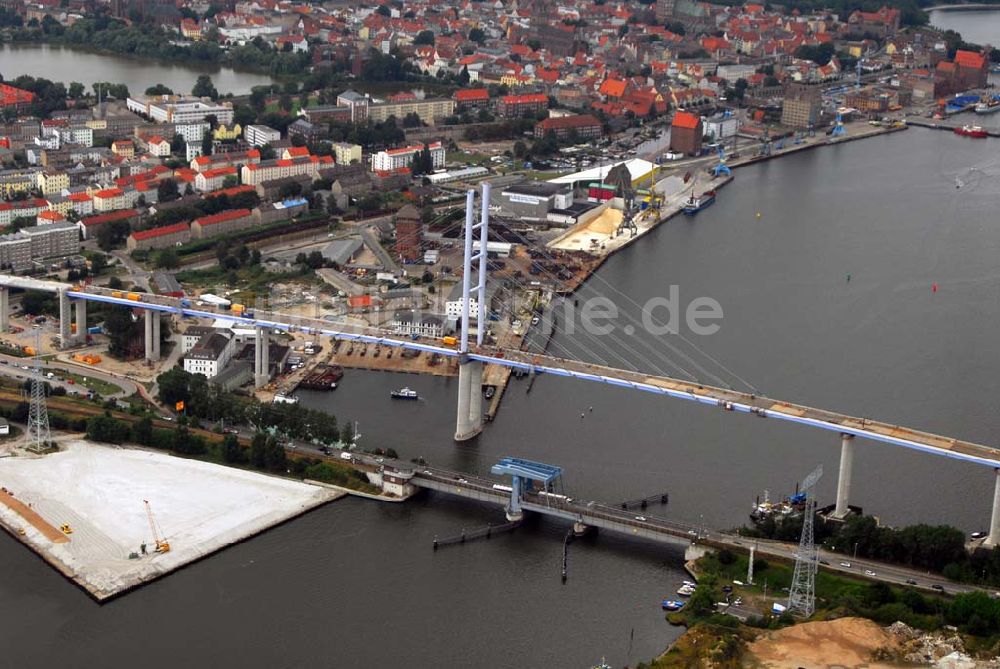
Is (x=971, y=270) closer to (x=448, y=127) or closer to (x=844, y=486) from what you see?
(x=844, y=486)

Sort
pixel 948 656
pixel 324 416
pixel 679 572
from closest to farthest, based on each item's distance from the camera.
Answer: pixel 948 656
pixel 679 572
pixel 324 416

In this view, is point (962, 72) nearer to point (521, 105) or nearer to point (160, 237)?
point (521, 105)

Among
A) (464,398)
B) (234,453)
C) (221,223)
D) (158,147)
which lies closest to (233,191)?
(221,223)

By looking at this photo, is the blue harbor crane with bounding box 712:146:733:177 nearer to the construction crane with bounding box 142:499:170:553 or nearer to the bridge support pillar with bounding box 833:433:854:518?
the bridge support pillar with bounding box 833:433:854:518

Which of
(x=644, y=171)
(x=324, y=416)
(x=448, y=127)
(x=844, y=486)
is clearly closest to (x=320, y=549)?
(x=324, y=416)

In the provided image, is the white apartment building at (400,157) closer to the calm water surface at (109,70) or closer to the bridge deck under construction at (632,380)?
the calm water surface at (109,70)

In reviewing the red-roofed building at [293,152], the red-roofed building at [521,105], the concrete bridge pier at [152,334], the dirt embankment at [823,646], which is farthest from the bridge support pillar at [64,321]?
the red-roofed building at [521,105]
